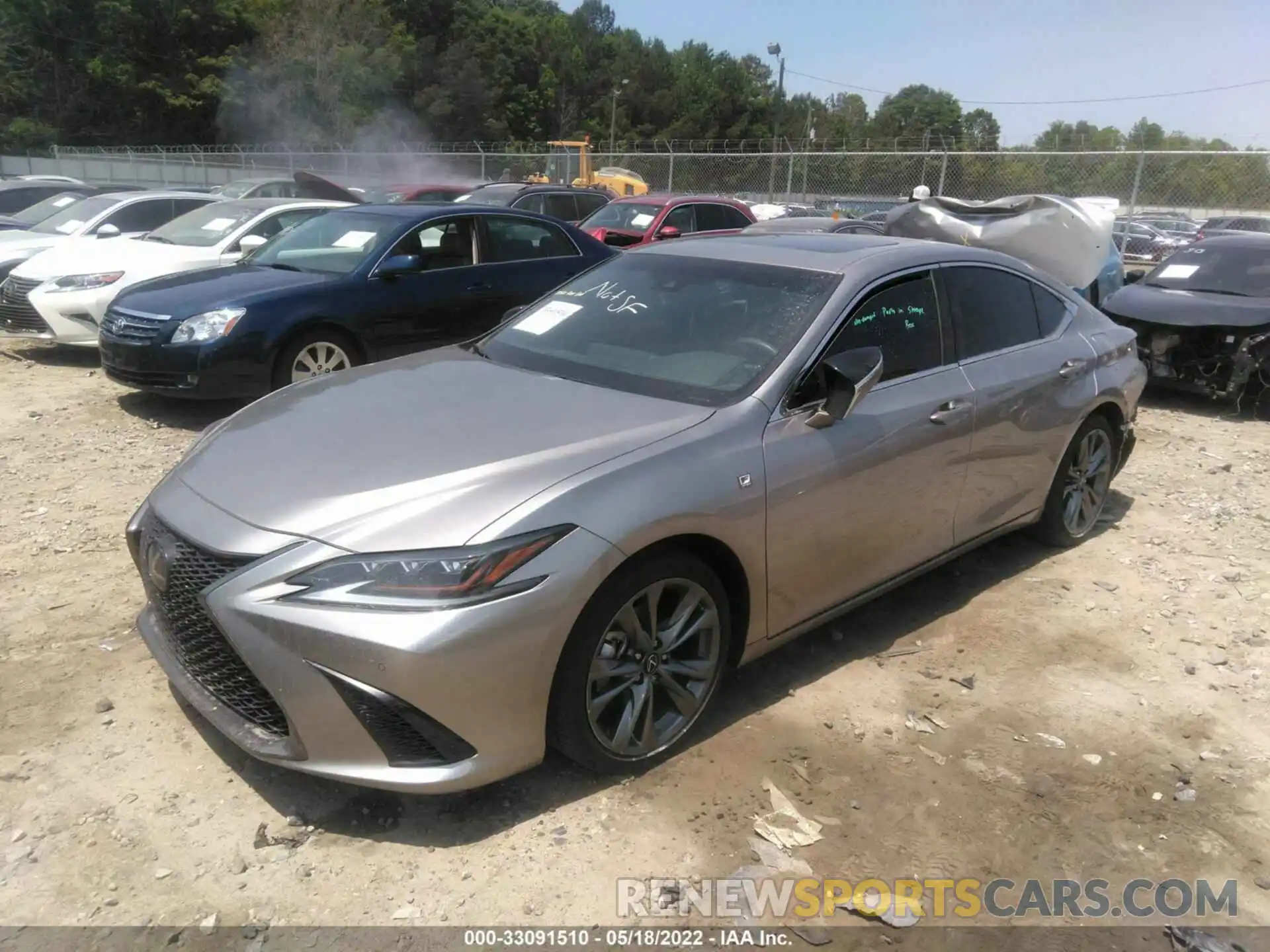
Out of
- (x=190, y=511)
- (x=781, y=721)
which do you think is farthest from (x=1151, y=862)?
(x=190, y=511)

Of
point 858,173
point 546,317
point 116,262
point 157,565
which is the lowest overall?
point 157,565

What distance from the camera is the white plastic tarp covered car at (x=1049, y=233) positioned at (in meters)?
9.01

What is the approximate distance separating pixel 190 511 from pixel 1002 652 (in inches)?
126

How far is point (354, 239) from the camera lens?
7.68 m

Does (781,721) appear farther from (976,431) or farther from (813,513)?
(976,431)

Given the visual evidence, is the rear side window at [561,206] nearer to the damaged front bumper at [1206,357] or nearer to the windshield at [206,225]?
the windshield at [206,225]

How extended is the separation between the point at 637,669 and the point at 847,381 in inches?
Answer: 49.6

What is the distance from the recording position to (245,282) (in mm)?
7152

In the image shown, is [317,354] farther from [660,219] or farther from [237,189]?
[237,189]

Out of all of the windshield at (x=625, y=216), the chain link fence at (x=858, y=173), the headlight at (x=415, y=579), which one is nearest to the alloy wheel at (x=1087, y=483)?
the headlight at (x=415, y=579)

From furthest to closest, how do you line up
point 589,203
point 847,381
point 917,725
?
1. point 589,203
2. point 917,725
3. point 847,381

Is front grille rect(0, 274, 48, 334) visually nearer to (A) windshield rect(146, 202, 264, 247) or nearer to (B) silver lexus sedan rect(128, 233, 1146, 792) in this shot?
(A) windshield rect(146, 202, 264, 247)

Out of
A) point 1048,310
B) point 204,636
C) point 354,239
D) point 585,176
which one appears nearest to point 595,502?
point 204,636

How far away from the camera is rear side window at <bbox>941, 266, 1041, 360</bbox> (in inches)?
171
